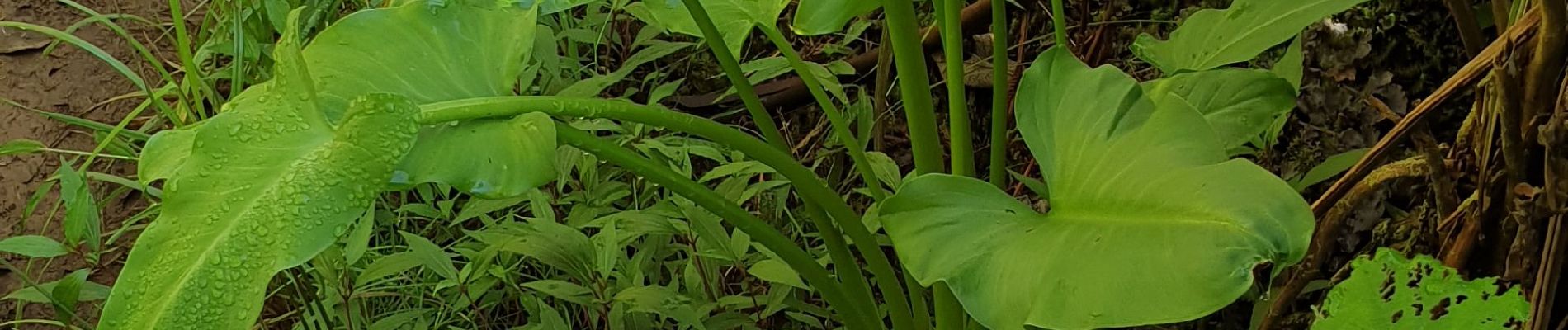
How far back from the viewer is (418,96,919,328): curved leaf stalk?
485 millimetres

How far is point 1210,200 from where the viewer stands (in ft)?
1.35

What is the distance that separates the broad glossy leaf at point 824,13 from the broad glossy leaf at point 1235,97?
0.17 meters

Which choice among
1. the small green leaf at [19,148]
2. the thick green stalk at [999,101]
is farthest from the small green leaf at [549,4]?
the small green leaf at [19,148]

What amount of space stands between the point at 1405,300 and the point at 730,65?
336 mm

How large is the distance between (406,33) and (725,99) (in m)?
0.70

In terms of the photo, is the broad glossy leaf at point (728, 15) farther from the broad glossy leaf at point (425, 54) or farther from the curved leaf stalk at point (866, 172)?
the broad glossy leaf at point (425, 54)

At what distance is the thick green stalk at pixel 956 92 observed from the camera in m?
0.56

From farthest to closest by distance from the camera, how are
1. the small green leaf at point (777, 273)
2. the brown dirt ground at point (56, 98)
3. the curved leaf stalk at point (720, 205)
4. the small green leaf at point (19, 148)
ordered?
the brown dirt ground at point (56, 98)
the small green leaf at point (19, 148)
the small green leaf at point (777, 273)
the curved leaf stalk at point (720, 205)

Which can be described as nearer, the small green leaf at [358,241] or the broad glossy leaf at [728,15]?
the broad glossy leaf at [728,15]

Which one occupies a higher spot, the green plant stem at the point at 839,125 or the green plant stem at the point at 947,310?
the green plant stem at the point at 839,125

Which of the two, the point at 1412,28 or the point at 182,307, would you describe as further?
the point at 1412,28

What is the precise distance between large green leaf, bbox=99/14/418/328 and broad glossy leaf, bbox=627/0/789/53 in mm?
261

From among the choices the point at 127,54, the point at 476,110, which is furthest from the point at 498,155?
the point at 127,54

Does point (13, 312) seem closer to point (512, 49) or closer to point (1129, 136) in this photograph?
point (512, 49)
